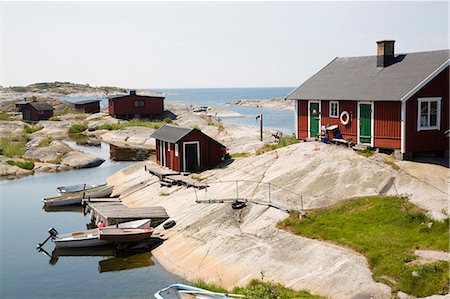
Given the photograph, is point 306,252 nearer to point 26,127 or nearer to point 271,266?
point 271,266

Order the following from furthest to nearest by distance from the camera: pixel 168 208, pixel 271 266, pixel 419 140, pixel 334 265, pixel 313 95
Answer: pixel 313 95
pixel 168 208
pixel 419 140
pixel 271 266
pixel 334 265

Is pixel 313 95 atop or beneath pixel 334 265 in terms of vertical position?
atop

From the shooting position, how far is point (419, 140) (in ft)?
94.7

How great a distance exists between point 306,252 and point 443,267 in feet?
18.3

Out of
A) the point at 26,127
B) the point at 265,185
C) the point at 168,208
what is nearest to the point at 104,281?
the point at 168,208

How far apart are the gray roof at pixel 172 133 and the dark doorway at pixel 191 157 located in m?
1.00

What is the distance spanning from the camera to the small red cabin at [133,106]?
83.7 meters

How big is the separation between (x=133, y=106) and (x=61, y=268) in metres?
59.8

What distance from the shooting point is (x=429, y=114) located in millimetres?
28922

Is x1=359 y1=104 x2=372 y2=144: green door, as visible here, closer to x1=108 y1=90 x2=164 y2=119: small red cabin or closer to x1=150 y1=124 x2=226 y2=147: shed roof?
x1=150 y1=124 x2=226 y2=147: shed roof

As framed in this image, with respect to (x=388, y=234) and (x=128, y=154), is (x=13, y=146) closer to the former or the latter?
(x=128, y=154)

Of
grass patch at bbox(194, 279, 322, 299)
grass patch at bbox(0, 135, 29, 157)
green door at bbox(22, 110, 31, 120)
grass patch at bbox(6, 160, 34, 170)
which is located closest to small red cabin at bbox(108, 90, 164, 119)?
green door at bbox(22, 110, 31, 120)

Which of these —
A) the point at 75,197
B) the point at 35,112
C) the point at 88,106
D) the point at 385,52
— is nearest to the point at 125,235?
the point at 75,197

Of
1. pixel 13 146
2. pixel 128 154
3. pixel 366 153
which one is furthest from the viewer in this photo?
pixel 128 154
